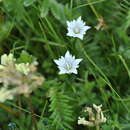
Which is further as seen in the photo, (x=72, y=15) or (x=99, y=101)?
(x=72, y=15)

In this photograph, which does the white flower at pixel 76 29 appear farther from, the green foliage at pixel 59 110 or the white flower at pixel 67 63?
the green foliage at pixel 59 110

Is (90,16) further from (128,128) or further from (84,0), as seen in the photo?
(128,128)

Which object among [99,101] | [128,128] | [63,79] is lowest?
[128,128]

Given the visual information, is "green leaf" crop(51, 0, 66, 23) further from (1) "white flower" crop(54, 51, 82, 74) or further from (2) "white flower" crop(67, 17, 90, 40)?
(1) "white flower" crop(54, 51, 82, 74)

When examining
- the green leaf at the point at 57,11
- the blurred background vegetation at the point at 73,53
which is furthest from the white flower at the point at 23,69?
the green leaf at the point at 57,11

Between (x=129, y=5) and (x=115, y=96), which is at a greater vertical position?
(x=129, y=5)

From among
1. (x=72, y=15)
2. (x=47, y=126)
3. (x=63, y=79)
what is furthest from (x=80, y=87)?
(x=72, y=15)

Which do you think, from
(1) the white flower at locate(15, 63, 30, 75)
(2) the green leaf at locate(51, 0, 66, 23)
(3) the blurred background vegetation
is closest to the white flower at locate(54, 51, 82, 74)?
(3) the blurred background vegetation

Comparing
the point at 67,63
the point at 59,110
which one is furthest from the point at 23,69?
the point at 67,63
